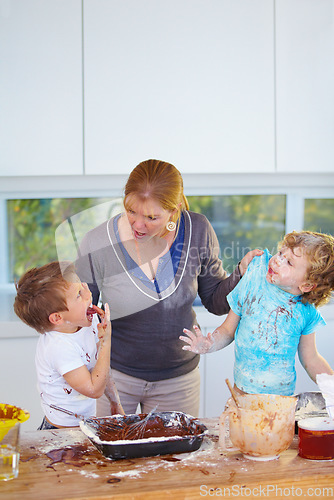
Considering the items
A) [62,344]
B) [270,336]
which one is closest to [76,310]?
[62,344]

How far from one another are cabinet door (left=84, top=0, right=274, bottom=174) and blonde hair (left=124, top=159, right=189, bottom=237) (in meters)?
0.88

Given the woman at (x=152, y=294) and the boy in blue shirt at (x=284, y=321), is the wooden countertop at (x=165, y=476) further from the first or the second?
the woman at (x=152, y=294)

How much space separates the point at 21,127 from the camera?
2.40 metres

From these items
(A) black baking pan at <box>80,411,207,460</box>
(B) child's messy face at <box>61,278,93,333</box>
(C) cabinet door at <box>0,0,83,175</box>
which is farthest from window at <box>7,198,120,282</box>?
(A) black baking pan at <box>80,411,207,460</box>

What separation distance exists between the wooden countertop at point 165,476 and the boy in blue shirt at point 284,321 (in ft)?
1.08

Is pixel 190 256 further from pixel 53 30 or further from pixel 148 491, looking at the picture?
pixel 53 30

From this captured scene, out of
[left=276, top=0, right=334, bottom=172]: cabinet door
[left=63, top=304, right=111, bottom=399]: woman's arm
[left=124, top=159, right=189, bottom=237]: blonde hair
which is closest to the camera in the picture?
[left=63, top=304, right=111, bottom=399]: woman's arm

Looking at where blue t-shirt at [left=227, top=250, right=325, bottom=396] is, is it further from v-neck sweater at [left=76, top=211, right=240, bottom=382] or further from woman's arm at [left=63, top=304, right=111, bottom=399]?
woman's arm at [left=63, top=304, right=111, bottom=399]

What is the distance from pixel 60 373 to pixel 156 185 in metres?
0.57

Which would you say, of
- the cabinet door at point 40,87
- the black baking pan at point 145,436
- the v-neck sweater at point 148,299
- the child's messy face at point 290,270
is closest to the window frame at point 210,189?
the cabinet door at point 40,87

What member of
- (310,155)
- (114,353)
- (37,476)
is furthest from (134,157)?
(37,476)

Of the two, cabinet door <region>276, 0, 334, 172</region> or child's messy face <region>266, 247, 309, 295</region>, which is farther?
cabinet door <region>276, 0, 334, 172</region>

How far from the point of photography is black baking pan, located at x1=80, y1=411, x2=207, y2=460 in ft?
3.69

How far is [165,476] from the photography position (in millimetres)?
1068
